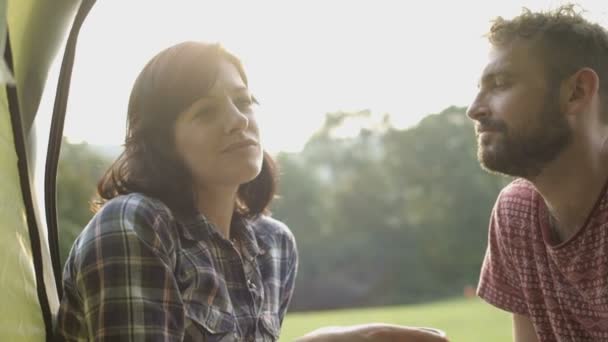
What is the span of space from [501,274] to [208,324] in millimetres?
618

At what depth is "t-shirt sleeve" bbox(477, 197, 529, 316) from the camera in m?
1.42

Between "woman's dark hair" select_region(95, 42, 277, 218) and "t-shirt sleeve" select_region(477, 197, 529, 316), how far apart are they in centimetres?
58

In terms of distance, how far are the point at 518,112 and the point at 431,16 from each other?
7.09ft

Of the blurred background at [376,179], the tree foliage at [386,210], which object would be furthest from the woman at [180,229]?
the tree foliage at [386,210]

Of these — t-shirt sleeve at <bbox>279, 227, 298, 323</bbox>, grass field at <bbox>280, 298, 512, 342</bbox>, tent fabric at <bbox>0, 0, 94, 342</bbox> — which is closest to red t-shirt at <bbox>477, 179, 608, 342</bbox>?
t-shirt sleeve at <bbox>279, 227, 298, 323</bbox>

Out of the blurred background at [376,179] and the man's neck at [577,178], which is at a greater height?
the man's neck at [577,178]

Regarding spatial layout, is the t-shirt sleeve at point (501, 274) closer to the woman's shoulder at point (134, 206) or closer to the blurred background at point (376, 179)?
the woman's shoulder at point (134, 206)

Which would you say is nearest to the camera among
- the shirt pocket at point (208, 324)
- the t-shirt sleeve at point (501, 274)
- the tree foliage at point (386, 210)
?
the shirt pocket at point (208, 324)

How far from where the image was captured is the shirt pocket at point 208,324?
3.46ft

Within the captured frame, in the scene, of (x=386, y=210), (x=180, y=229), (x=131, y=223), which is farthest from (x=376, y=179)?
(x=131, y=223)

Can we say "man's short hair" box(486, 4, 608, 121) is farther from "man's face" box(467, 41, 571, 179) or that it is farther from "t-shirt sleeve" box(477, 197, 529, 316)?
"t-shirt sleeve" box(477, 197, 529, 316)

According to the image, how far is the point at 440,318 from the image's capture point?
720 centimetres

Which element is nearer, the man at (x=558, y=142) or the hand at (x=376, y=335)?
the hand at (x=376, y=335)

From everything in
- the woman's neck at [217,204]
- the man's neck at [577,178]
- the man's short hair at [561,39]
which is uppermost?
the man's short hair at [561,39]
